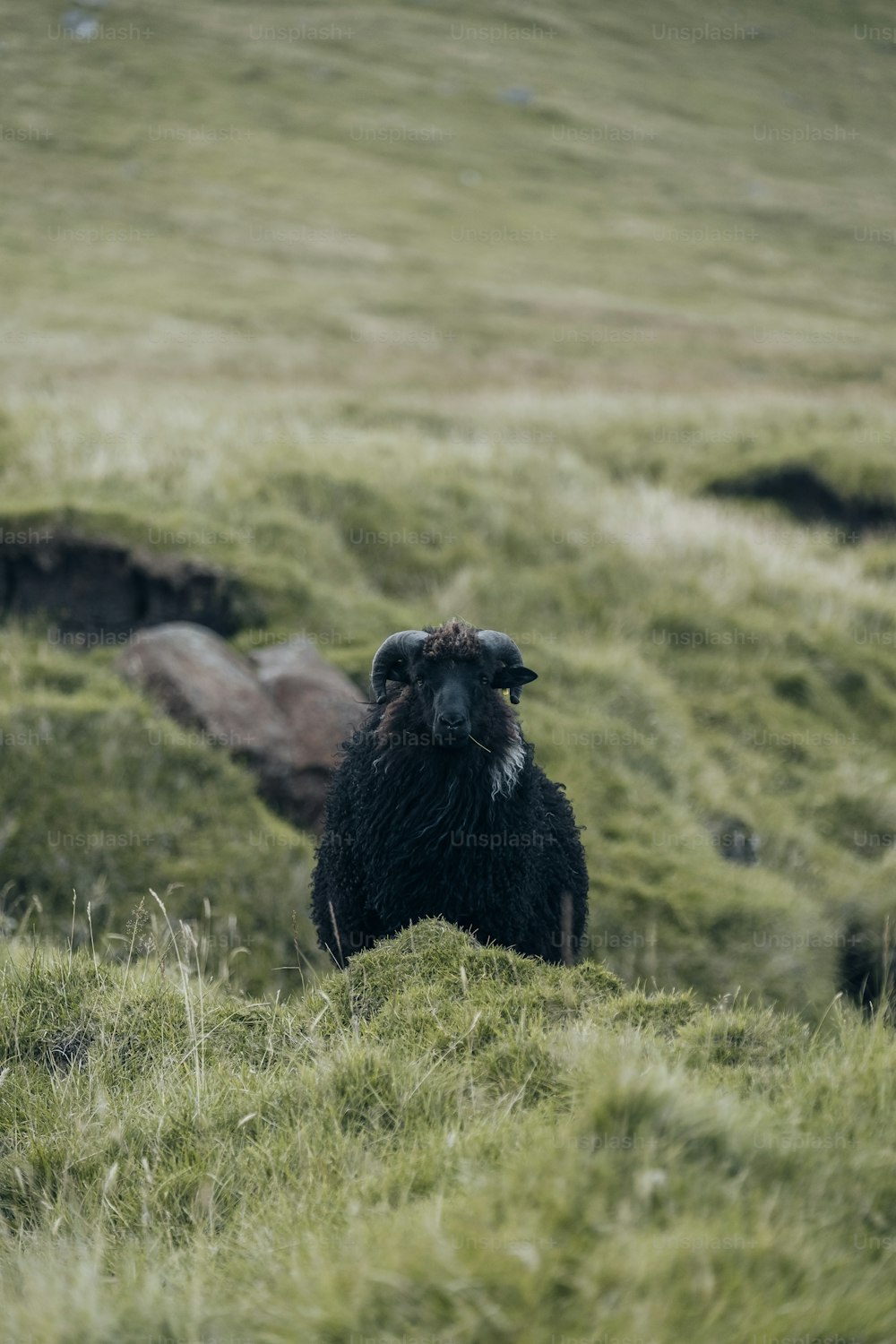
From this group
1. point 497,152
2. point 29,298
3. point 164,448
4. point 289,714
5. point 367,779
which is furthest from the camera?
point 497,152

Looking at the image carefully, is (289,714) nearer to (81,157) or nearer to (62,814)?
(62,814)

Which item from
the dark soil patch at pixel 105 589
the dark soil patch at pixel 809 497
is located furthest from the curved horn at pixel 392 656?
the dark soil patch at pixel 809 497

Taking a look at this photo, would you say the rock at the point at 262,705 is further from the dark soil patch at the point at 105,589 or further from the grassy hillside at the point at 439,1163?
the grassy hillside at the point at 439,1163

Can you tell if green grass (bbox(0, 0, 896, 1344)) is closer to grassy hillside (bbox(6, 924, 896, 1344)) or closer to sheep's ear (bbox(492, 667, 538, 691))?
grassy hillside (bbox(6, 924, 896, 1344))

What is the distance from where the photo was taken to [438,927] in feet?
19.5

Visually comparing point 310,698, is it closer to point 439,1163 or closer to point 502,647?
point 502,647

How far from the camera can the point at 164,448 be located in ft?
48.1

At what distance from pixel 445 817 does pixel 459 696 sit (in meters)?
0.79

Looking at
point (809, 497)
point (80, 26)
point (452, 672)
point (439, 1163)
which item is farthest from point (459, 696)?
point (80, 26)

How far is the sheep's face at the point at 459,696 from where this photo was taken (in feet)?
23.2

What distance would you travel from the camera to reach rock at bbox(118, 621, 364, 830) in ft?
35.6

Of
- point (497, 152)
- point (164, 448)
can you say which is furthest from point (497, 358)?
point (497, 152)

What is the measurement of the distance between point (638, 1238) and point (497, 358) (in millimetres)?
31084

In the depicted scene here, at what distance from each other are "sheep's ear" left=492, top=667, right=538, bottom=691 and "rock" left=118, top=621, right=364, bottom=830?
3.00 metres
